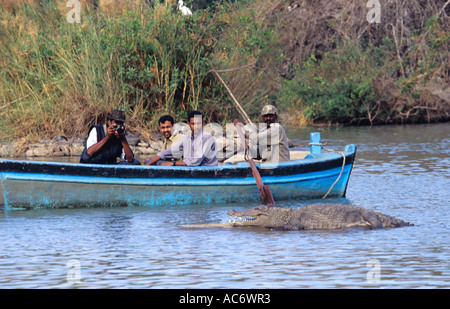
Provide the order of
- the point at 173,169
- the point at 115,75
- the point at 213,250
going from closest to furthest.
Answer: the point at 213,250 → the point at 173,169 → the point at 115,75

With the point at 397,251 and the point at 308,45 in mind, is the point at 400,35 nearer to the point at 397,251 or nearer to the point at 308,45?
the point at 308,45

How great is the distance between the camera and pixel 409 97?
80.2ft

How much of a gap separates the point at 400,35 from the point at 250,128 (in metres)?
15.4

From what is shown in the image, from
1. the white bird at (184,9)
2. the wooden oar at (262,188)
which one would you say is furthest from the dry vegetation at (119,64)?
the wooden oar at (262,188)

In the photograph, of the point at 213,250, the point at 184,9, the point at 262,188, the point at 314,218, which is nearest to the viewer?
the point at 213,250

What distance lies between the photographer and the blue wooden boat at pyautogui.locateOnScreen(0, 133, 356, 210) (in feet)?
32.8

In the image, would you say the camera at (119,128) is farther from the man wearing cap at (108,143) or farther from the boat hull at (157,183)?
the boat hull at (157,183)

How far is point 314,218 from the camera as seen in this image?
341 inches

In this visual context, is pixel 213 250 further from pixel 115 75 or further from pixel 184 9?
pixel 184 9

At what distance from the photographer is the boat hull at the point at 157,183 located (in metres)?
10.0

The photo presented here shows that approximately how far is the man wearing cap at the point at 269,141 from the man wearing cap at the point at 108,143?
1744 mm

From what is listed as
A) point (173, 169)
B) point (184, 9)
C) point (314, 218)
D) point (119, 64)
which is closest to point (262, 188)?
point (173, 169)

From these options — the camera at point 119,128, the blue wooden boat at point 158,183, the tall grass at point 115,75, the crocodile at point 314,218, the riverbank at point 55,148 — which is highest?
the tall grass at point 115,75

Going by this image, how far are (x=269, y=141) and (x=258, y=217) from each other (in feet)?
8.77
